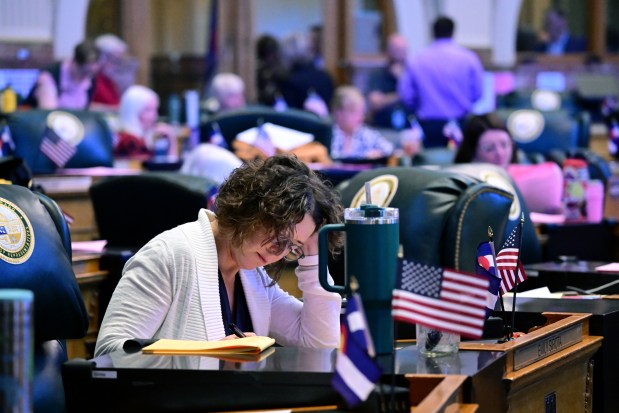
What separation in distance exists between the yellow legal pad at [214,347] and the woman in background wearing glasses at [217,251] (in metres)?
0.18

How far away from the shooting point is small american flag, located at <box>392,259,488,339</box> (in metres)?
2.06

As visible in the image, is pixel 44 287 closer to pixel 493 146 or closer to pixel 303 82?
pixel 493 146

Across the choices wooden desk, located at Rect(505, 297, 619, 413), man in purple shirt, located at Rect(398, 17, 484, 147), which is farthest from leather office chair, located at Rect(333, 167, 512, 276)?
man in purple shirt, located at Rect(398, 17, 484, 147)

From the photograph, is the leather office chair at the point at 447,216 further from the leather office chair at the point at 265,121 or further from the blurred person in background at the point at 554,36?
the blurred person in background at the point at 554,36

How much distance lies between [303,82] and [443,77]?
1422 millimetres

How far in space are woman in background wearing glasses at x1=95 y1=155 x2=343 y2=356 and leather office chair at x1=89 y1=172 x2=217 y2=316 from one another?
1.50 meters

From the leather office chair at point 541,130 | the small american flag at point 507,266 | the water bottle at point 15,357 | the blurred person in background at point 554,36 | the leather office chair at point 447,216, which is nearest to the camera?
the water bottle at point 15,357

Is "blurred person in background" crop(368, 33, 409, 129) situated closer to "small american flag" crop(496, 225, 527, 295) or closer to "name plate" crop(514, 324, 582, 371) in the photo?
"name plate" crop(514, 324, 582, 371)

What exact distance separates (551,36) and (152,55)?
525 centimetres

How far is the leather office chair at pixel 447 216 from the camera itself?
3406 mm

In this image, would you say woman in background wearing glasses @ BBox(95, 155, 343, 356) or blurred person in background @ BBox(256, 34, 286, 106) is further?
blurred person in background @ BBox(256, 34, 286, 106)

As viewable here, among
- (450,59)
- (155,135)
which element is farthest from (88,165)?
(450,59)

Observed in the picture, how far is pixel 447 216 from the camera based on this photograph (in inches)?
135

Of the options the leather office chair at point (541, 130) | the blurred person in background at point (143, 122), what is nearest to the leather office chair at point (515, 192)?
the leather office chair at point (541, 130)
